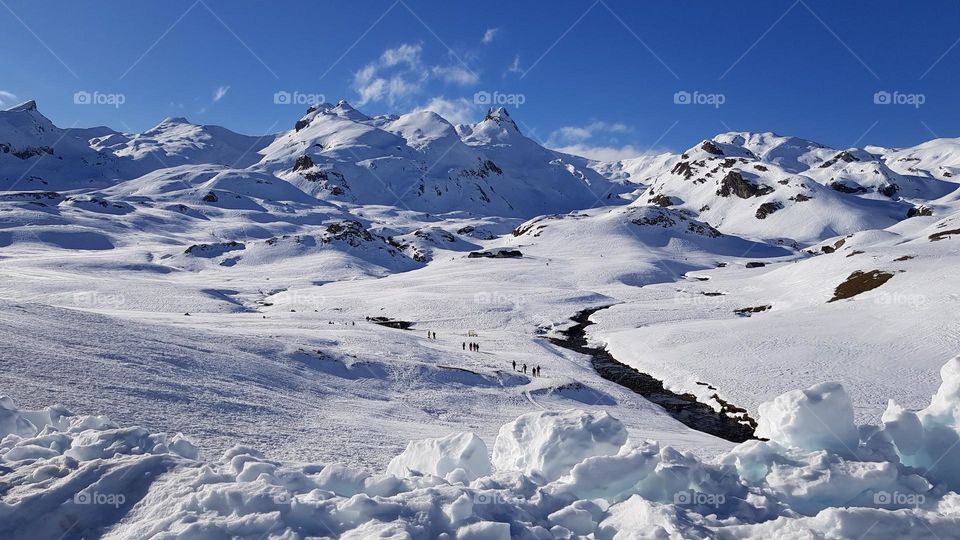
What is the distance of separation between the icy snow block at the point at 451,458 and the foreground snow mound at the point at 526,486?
0.04 m

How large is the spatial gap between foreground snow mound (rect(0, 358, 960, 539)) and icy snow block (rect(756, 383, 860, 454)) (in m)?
0.03

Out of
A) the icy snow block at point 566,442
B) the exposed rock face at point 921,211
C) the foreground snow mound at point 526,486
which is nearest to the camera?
the foreground snow mound at point 526,486

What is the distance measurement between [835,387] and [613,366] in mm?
31949

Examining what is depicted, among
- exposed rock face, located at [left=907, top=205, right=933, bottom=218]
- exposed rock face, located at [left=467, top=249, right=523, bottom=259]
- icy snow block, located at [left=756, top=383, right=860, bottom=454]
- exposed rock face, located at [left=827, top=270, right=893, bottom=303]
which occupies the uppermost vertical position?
exposed rock face, located at [left=907, top=205, right=933, bottom=218]

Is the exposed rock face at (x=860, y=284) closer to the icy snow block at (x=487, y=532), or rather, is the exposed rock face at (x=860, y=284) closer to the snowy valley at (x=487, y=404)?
the snowy valley at (x=487, y=404)

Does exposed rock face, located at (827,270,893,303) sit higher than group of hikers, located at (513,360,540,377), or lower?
higher

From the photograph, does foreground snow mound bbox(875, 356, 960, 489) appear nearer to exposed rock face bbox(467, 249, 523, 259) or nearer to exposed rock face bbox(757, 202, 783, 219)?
exposed rock face bbox(467, 249, 523, 259)

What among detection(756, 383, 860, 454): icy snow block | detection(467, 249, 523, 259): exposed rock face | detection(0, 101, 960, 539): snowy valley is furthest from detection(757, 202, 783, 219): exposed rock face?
detection(756, 383, 860, 454): icy snow block

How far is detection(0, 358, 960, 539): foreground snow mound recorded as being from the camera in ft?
30.0

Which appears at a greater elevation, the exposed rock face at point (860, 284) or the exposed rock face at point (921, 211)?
the exposed rock face at point (921, 211)

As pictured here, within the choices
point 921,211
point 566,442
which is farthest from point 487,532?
point 921,211

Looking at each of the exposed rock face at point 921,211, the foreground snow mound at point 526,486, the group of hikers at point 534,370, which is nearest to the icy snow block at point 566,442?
the foreground snow mound at point 526,486

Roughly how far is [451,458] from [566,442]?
2.67 metres

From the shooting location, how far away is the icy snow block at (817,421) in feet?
41.6
